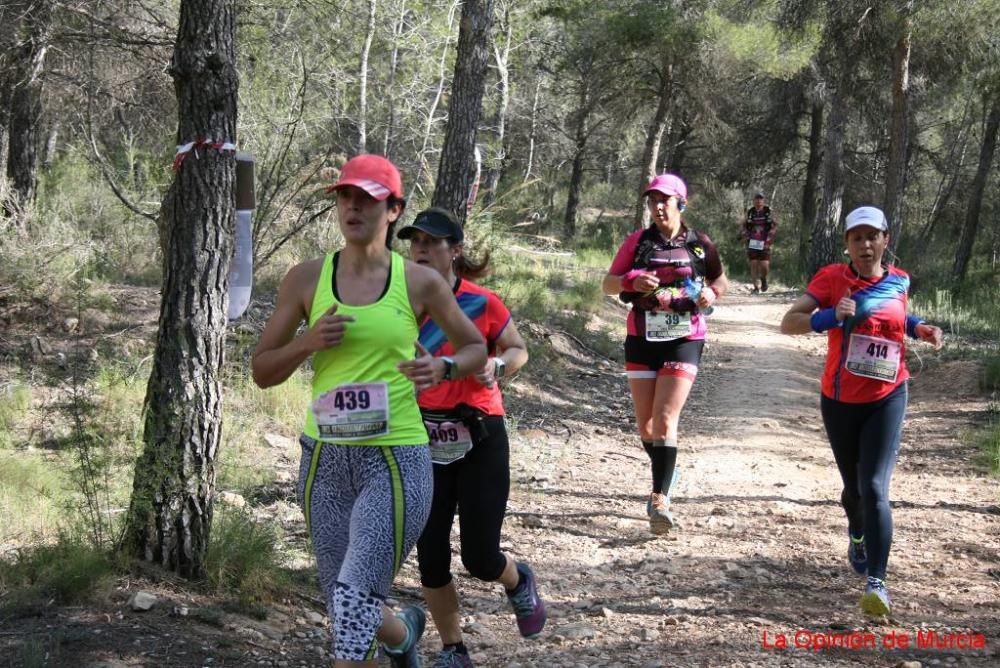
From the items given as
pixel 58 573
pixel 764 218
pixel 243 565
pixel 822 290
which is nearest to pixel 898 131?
pixel 764 218

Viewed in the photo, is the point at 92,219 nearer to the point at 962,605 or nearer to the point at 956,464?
the point at 956,464

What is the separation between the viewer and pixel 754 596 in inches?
209

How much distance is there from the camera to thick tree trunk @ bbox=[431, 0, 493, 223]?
33.0 feet

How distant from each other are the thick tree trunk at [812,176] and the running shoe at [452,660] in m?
26.2

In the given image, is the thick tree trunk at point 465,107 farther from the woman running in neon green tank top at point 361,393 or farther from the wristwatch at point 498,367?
the woman running in neon green tank top at point 361,393

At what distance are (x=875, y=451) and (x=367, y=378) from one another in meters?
2.85

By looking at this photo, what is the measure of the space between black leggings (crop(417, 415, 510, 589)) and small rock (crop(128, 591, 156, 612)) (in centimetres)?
109

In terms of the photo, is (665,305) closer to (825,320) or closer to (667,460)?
(667,460)

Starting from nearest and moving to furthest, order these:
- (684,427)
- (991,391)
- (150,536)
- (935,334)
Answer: (150,536)
(935,334)
(684,427)
(991,391)

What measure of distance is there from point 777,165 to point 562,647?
28.5m

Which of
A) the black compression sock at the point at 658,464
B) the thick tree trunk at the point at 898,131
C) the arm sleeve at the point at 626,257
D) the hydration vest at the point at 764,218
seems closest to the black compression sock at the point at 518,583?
the black compression sock at the point at 658,464

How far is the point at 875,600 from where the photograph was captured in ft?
15.7

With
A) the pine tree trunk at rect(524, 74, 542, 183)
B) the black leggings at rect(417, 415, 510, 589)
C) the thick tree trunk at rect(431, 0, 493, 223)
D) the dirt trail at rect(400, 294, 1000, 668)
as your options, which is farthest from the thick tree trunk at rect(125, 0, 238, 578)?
the pine tree trunk at rect(524, 74, 542, 183)

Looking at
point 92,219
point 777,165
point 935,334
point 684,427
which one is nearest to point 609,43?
point 777,165
